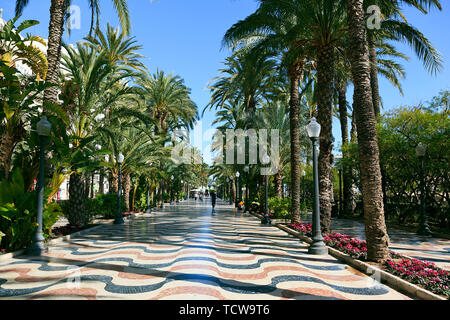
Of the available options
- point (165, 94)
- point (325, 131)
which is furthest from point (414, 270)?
point (165, 94)

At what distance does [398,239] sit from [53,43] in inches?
540

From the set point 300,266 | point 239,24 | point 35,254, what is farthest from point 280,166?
point 35,254

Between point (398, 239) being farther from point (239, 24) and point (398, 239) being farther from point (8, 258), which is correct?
point (8, 258)

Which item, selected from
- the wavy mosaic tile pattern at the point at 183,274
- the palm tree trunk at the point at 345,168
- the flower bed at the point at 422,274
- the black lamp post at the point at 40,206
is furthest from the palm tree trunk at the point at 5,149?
the palm tree trunk at the point at 345,168

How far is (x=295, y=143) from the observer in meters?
12.6

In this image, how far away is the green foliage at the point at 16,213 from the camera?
22.6 feet

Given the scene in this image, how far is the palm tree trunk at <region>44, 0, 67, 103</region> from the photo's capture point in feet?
30.5

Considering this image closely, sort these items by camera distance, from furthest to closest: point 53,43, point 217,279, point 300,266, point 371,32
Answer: point 371,32, point 53,43, point 300,266, point 217,279

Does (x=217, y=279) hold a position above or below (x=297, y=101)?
below

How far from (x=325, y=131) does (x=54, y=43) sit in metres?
9.47

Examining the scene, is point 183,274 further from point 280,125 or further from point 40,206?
point 280,125

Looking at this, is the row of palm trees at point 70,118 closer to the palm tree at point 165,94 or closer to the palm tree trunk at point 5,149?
the palm tree trunk at point 5,149

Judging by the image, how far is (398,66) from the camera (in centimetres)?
1877
